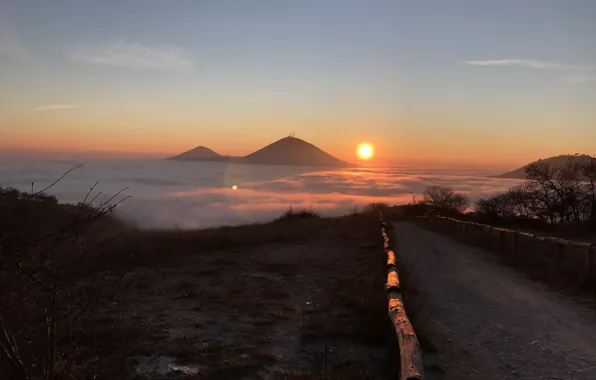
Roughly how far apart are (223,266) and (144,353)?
7766 millimetres

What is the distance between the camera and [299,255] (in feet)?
54.8

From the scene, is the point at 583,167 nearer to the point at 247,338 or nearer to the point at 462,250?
the point at 462,250

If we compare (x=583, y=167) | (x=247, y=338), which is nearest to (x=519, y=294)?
(x=247, y=338)

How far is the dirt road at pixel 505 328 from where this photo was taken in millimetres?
5293

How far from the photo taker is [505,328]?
680 centimetres

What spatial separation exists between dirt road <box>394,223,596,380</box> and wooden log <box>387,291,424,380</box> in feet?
2.35

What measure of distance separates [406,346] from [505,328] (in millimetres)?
3074

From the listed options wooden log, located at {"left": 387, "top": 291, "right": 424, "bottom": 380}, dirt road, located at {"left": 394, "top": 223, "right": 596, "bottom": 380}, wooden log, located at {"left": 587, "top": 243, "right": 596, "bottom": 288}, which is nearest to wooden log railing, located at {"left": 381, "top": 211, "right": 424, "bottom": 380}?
wooden log, located at {"left": 387, "top": 291, "right": 424, "bottom": 380}

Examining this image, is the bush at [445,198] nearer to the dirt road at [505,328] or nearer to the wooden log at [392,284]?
the dirt road at [505,328]

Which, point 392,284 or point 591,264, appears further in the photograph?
point 591,264

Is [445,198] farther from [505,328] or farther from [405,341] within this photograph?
[405,341]

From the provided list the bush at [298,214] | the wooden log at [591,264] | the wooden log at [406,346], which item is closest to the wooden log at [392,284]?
the wooden log at [406,346]

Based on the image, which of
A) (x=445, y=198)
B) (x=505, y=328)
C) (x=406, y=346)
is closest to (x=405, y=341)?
(x=406, y=346)

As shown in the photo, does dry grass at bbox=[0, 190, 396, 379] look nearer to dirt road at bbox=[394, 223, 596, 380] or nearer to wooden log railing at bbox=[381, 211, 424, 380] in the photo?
wooden log railing at bbox=[381, 211, 424, 380]
